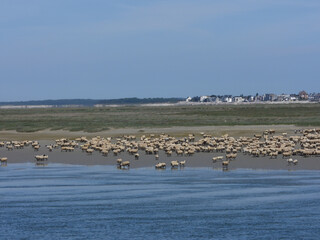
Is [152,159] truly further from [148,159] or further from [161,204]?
[161,204]

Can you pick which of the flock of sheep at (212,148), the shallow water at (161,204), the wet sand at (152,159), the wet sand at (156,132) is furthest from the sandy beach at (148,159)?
the shallow water at (161,204)

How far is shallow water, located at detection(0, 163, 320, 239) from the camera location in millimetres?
20344

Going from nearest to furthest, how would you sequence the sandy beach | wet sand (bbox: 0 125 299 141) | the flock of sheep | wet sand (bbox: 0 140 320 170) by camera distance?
wet sand (bbox: 0 140 320 170), the sandy beach, the flock of sheep, wet sand (bbox: 0 125 299 141)

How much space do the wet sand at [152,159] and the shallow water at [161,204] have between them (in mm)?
2067

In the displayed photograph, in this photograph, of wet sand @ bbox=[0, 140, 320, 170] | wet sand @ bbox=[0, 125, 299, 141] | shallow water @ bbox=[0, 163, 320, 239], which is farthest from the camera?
wet sand @ bbox=[0, 125, 299, 141]

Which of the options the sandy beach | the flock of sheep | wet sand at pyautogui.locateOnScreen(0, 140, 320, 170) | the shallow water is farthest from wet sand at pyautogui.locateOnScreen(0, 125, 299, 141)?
the shallow water

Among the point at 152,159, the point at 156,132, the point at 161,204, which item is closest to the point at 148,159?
the point at 152,159

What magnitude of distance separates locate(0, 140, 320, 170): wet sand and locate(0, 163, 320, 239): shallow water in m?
2.07

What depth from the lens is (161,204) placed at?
24.6m

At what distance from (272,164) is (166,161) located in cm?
566

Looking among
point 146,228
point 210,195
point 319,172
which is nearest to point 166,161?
point 319,172

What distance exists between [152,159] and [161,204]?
14307 mm

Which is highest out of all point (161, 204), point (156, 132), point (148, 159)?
point (156, 132)

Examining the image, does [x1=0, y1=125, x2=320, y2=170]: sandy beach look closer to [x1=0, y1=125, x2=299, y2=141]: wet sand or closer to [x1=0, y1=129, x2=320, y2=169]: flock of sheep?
[x1=0, y1=129, x2=320, y2=169]: flock of sheep
